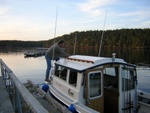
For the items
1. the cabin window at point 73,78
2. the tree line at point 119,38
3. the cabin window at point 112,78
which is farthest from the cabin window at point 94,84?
the tree line at point 119,38

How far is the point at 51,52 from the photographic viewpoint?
11.5m

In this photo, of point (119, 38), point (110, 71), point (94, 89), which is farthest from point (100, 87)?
point (119, 38)

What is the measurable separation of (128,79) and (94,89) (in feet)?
5.15

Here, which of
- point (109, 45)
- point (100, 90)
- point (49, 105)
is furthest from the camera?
point (109, 45)

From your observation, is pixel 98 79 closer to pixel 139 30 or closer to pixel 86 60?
pixel 86 60

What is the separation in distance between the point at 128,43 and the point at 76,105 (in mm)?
148575

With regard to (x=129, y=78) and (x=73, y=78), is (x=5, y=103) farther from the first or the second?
(x=129, y=78)

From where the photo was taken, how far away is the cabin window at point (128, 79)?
313 inches

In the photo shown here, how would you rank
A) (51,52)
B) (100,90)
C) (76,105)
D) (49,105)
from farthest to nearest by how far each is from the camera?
(51,52)
(49,105)
(100,90)
(76,105)

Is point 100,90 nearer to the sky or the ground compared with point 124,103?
nearer to the sky

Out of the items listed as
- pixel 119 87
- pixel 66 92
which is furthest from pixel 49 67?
pixel 119 87

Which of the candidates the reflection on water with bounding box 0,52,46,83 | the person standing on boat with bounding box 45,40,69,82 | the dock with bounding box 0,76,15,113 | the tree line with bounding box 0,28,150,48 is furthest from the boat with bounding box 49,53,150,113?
the tree line with bounding box 0,28,150,48

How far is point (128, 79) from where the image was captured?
8.09 metres

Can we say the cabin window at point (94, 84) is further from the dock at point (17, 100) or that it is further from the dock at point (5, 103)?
the dock at point (5, 103)
